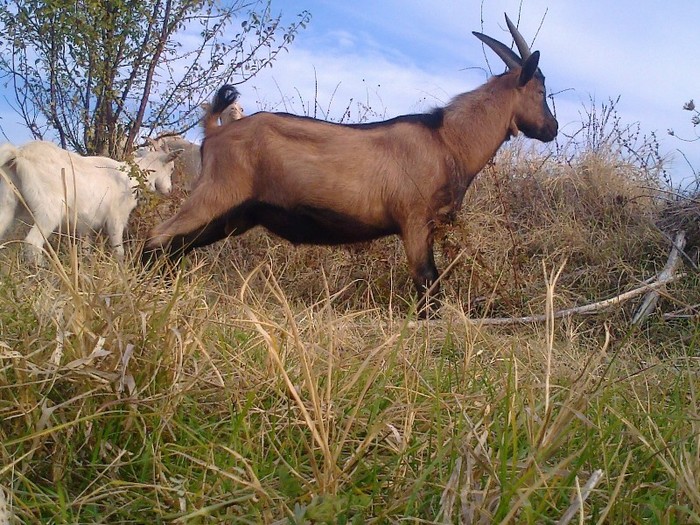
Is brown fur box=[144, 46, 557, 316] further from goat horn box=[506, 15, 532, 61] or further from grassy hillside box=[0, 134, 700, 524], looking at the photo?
grassy hillside box=[0, 134, 700, 524]

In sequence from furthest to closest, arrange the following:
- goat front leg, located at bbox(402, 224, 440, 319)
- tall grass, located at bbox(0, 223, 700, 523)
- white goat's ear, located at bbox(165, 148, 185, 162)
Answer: white goat's ear, located at bbox(165, 148, 185, 162), goat front leg, located at bbox(402, 224, 440, 319), tall grass, located at bbox(0, 223, 700, 523)

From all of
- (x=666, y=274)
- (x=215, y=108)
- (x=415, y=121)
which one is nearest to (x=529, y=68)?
(x=415, y=121)

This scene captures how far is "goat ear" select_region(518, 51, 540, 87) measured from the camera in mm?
5402

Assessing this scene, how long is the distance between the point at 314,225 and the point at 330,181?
305 millimetres

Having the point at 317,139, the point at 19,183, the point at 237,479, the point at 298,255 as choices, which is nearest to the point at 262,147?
the point at 317,139

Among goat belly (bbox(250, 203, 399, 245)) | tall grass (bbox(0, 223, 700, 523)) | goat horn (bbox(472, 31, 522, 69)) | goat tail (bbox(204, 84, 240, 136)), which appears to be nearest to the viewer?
tall grass (bbox(0, 223, 700, 523))

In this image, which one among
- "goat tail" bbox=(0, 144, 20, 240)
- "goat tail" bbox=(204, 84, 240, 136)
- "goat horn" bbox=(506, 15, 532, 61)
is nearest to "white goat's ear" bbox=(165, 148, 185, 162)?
"goat tail" bbox=(0, 144, 20, 240)

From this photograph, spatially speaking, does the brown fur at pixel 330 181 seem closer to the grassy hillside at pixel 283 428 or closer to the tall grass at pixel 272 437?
the grassy hillside at pixel 283 428

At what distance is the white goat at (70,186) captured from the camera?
17.3 ft

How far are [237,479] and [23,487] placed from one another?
0.51 meters

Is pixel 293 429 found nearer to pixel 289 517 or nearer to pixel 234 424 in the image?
pixel 234 424

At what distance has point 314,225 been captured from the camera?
4918mm

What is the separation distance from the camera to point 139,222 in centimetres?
630

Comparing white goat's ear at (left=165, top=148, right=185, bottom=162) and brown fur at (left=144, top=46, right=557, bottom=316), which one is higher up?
white goat's ear at (left=165, top=148, right=185, bottom=162)
